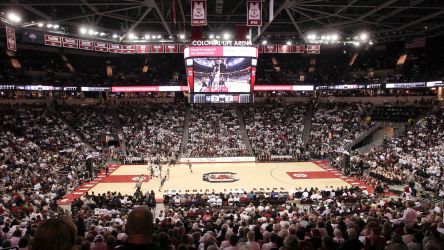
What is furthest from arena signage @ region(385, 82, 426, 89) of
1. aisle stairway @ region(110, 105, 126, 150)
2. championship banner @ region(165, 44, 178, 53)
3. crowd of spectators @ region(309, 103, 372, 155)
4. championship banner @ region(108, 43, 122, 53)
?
aisle stairway @ region(110, 105, 126, 150)

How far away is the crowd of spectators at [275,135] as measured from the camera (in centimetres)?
4081

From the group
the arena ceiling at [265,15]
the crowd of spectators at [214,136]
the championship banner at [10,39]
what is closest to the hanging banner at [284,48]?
the arena ceiling at [265,15]

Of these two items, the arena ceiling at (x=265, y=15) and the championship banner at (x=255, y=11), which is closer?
→ the championship banner at (x=255, y=11)

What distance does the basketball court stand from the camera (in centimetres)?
2758

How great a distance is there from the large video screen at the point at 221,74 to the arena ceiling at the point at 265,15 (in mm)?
4106

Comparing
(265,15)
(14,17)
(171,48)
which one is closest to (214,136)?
(171,48)

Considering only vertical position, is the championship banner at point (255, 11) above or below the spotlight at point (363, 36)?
below

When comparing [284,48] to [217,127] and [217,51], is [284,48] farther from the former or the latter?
[217,51]

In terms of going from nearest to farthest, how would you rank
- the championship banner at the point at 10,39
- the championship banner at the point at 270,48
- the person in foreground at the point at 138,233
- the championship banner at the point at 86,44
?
the person in foreground at the point at 138,233 < the championship banner at the point at 10,39 < the championship banner at the point at 86,44 < the championship banner at the point at 270,48

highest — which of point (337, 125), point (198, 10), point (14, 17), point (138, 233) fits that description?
point (14, 17)

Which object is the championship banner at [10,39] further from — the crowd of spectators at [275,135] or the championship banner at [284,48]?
the championship banner at [284,48]

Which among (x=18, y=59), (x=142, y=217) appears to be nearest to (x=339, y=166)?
(x=142, y=217)

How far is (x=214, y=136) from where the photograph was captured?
144 feet

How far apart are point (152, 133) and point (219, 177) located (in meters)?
15.9
